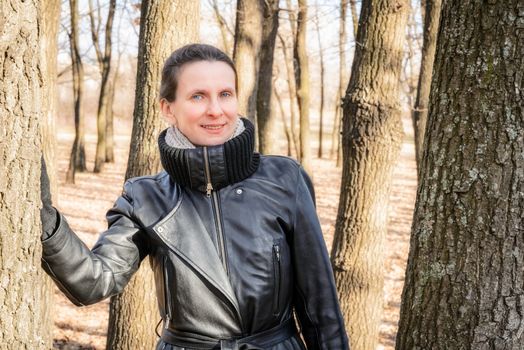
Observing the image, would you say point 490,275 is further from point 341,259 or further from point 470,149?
point 341,259

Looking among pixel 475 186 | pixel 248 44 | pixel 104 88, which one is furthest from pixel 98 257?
pixel 104 88

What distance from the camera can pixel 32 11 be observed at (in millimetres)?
1637

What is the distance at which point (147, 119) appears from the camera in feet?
14.6

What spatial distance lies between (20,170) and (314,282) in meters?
1.08

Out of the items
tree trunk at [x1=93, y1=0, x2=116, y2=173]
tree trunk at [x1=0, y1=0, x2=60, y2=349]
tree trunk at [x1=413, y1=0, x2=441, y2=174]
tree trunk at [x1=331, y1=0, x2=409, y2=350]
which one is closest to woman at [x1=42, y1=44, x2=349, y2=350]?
tree trunk at [x1=0, y1=0, x2=60, y2=349]

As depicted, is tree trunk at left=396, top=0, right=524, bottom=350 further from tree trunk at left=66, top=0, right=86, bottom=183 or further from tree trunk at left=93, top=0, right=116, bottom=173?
tree trunk at left=93, top=0, right=116, bottom=173

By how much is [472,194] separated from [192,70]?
1144 mm

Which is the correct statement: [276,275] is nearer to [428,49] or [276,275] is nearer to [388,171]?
[388,171]

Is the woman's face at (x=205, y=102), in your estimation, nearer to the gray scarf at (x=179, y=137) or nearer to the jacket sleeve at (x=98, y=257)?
the gray scarf at (x=179, y=137)

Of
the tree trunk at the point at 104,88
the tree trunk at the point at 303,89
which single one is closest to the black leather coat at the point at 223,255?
the tree trunk at the point at 303,89

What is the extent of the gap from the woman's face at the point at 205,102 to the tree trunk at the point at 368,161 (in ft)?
9.61

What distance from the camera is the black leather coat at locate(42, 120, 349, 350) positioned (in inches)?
79.7

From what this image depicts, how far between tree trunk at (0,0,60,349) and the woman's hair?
534mm

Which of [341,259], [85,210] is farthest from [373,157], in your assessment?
[85,210]
